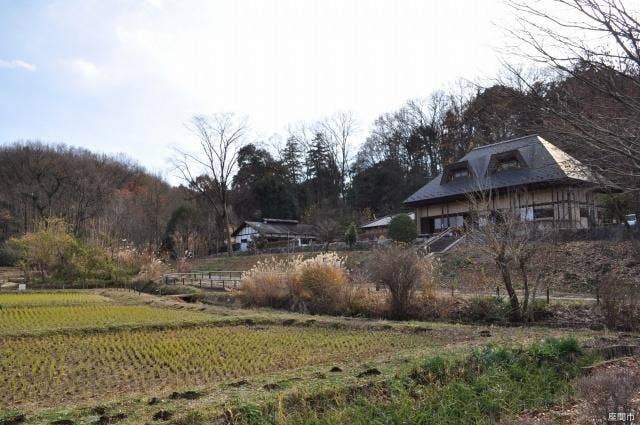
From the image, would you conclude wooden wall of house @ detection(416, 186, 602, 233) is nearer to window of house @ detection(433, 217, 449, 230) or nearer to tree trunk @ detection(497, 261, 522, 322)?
window of house @ detection(433, 217, 449, 230)

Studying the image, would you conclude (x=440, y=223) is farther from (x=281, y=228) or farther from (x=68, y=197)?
(x=68, y=197)

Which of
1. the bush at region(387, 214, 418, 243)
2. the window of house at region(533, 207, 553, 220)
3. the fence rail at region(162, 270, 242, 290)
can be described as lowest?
the fence rail at region(162, 270, 242, 290)

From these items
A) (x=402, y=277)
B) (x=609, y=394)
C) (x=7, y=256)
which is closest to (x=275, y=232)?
(x=7, y=256)

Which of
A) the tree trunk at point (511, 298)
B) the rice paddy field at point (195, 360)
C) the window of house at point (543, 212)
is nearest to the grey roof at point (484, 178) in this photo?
the window of house at point (543, 212)

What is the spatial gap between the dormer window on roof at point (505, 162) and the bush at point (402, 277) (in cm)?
1803

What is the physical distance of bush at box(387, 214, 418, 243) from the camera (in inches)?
1155

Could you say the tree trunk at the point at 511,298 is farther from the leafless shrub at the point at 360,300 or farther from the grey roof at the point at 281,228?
the grey roof at the point at 281,228

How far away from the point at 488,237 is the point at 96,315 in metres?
12.7

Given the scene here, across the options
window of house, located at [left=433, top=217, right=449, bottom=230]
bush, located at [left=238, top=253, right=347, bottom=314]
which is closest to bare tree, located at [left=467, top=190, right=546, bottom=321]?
bush, located at [left=238, top=253, right=347, bottom=314]

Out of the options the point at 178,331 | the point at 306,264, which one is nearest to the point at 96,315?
the point at 178,331

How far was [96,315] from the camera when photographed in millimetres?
17109

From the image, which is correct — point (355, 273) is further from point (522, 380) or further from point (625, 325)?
point (522, 380)

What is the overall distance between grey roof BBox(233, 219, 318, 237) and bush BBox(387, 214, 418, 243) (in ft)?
71.0

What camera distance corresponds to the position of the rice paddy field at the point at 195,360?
548 cm
